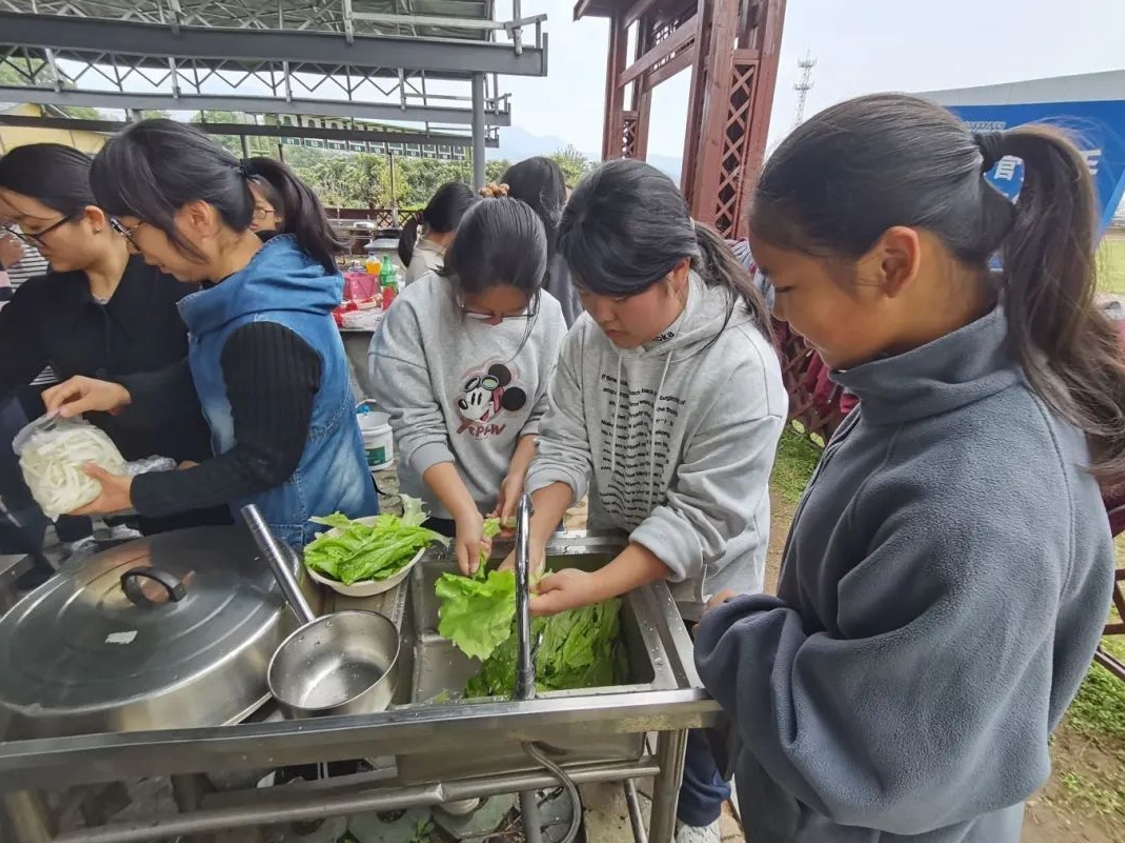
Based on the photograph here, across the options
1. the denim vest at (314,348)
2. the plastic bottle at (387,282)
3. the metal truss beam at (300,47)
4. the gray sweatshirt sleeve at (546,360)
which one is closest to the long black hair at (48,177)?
the denim vest at (314,348)

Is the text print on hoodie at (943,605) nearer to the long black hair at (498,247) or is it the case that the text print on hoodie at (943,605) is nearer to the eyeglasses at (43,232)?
the long black hair at (498,247)

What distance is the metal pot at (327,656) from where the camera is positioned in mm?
1104

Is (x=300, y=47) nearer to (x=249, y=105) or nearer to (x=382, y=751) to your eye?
(x=249, y=105)

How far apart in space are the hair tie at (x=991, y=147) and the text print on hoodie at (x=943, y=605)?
229 mm

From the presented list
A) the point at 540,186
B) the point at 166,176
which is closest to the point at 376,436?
the point at 540,186

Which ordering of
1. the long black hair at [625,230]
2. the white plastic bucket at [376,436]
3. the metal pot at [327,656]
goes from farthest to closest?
the white plastic bucket at [376,436], the long black hair at [625,230], the metal pot at [327,656]

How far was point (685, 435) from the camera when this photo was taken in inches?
57.7

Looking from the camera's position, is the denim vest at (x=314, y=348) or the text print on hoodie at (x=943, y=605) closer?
the text print on hoodie at (x=943, y=605)

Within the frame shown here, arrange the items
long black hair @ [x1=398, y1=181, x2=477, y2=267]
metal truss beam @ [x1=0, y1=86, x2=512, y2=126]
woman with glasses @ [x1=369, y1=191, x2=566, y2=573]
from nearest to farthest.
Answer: woman with glasses @ [x1=369, y1=191, x2=566, y2=573] < long black hair @ [x1=398, y1=181, x2=477, y2=267] < metal truss beam @ [x1=0, y1=86, x2=512, y2=126]

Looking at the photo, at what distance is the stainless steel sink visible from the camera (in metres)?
1.18

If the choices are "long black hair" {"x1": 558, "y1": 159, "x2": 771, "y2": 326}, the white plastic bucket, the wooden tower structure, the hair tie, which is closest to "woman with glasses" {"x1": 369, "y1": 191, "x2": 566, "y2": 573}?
"long black hair" {"x1": 558, "y1": 159, "x2": 771, "y2": 326}

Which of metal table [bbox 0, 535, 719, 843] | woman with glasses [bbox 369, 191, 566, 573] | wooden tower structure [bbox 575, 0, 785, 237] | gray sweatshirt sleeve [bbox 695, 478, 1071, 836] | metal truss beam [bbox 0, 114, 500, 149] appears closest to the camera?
gray sweatshirt sleeve [bbox 695, 478, 1071, 836]

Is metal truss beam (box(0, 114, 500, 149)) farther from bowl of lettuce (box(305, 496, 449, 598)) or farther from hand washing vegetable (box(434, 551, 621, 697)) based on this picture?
hand washing vegetable (box(434, 551, 621, 697))

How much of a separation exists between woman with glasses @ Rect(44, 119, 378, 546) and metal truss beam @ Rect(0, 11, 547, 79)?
→ 15.9 feet
